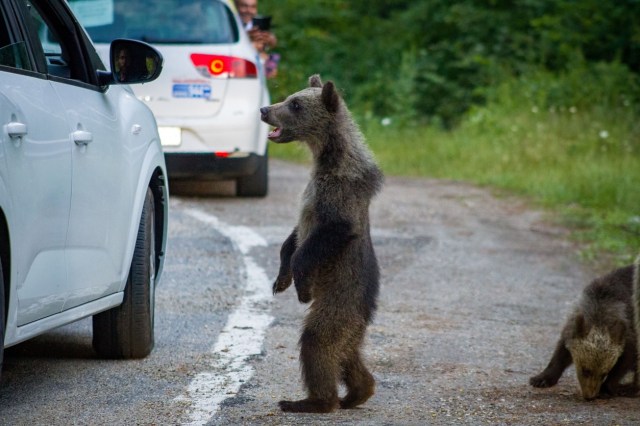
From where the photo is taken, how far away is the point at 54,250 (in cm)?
514

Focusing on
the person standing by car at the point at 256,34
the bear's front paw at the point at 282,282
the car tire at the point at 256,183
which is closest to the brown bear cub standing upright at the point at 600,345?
the bear's front paw at the point at 282,282

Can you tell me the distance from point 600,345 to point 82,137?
279 cm

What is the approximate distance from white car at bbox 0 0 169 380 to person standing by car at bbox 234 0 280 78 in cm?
858

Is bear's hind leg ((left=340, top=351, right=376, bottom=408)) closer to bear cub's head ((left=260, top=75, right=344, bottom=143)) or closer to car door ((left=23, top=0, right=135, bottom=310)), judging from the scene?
bear cub's head ((left=260, top=75, right=344, bottom=143))

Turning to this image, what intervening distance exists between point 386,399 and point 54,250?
1.68 metres

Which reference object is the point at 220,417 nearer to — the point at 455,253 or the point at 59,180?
the point at 59,180

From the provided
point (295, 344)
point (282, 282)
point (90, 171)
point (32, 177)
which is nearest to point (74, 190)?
point (90, 171)

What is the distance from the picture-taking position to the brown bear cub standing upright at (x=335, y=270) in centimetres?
537

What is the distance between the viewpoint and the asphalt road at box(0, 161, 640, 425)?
17.8ft

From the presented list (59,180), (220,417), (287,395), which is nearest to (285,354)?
(287,395)

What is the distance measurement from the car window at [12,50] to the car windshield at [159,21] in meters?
7.62

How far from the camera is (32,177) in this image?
189 inches

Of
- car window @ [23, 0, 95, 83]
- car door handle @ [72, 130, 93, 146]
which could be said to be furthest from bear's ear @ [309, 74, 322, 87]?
car door handle @ [72, 130, 93, 146]

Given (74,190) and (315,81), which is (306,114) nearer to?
(315,81)
